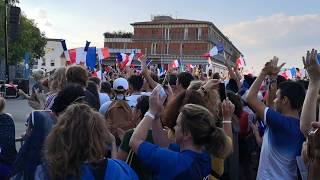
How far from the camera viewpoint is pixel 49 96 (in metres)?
Result: 5.17

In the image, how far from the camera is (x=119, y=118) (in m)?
4.71

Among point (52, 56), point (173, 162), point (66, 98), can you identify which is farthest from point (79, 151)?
point (52, 56)

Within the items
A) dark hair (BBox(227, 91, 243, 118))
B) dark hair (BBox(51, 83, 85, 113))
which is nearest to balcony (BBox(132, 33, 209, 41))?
dark hair (BBox(227, 91, 243, 118))

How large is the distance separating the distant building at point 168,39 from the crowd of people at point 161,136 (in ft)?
332

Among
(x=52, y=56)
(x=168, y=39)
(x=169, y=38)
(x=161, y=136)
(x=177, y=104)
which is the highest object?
(x=169, y=38)

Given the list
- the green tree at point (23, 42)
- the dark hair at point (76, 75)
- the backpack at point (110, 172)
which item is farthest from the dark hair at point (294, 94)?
the green tree at point (23, 42)

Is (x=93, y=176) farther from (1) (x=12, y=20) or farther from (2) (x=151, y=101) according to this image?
(1) (x=12, y=20)

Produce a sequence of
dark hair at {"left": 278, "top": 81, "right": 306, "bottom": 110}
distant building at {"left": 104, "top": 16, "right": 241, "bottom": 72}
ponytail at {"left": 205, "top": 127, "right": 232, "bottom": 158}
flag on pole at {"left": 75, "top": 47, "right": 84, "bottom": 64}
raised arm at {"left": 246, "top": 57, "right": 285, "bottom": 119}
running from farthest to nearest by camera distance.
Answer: distant building at {"left": 104, "top": 16, "right": 241, "bottom": 72}
flag on pole at {"left": 75, "top": 47, "right": 84, "bottom": 64}
raised arm at {"left": 246, "top": 57, "right": 285, "bottom": 119}
dark hair at {"left": 278, "top": 81, "right": 306, "bottom": 110}
ponytail at {"left": 205, "top": 127, "right": 232, "bottom": 158}

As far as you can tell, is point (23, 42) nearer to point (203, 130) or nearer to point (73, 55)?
point (73, 55)

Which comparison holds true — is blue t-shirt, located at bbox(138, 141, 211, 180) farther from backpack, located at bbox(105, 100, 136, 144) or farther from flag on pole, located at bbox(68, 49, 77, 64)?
flag on pole, located at bbox(68, 49, 77, 64)

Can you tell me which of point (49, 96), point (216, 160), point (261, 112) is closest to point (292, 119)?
point (261, 112)

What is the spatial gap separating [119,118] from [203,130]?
1444 millimetres

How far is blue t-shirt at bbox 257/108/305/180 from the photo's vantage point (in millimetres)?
4230

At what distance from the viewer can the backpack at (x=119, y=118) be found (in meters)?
4.64
